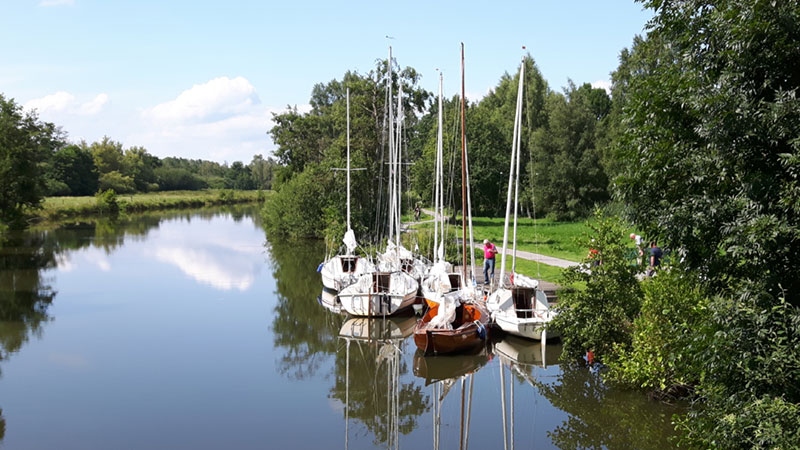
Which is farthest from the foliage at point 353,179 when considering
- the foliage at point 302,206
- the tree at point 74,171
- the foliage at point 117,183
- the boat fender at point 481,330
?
the foliage at point 117,183

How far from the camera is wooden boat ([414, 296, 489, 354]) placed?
16828 mm

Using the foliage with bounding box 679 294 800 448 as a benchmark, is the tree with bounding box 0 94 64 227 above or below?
above

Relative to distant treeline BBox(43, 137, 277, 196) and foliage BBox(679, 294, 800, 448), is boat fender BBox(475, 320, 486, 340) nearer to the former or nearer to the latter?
foliage BBox(679, 294, 800, 448)

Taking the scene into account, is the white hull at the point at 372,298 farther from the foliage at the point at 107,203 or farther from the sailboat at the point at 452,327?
the foliage at the point at 107,203

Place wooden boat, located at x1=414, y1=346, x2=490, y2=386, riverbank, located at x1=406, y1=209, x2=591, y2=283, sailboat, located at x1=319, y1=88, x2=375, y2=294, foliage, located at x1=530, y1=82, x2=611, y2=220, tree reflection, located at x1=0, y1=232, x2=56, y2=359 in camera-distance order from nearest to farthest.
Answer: wooden boat, located at x1=414, y1=346, x2=490, y2=386, tree reflection, located at x1=0, y1=232, x2=56, y2=359, riverbank, located at x1=406, y1=209, x2=591, y2=283, sailboat, located at x1=319, y1=88, x2=375, y2=294, foliage, located at x1=530, y1=82, x2=611, y2=220

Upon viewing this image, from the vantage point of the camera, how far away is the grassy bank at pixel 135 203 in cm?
6876

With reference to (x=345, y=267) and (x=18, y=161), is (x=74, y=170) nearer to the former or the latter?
(x=18, y=161)

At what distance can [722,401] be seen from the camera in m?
8.01

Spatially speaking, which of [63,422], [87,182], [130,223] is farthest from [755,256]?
[87,182]

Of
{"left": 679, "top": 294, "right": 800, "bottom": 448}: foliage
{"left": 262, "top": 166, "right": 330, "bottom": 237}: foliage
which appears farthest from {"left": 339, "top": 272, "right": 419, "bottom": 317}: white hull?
{"left": 262, "top": 166, "right": 330, "bottom": 237}: foliage

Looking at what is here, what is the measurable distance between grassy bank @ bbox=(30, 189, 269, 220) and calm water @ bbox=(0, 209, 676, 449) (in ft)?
116

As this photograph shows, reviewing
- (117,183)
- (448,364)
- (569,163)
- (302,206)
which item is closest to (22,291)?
(448,364)

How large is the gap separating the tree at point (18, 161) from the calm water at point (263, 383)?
19.3 metres

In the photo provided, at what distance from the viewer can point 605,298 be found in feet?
48.4
